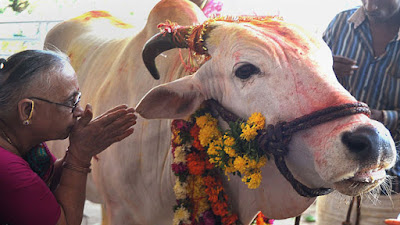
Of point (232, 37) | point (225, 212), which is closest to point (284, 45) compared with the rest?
point (232, 37)

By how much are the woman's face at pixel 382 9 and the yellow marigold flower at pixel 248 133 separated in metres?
1.70

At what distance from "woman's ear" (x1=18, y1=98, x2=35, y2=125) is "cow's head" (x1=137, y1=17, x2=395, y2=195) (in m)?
0.60

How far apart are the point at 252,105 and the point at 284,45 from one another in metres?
0.33

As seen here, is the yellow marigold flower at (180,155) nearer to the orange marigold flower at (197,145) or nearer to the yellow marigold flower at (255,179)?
the orange marigold flower at (197,145)

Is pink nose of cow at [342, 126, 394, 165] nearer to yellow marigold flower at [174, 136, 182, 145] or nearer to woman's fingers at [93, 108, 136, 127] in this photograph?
woman's fingers at [93, 108, 136, 127]

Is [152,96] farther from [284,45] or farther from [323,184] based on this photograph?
[323,184]

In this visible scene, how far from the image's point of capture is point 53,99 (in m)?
1.92

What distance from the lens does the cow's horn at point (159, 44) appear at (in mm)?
2561

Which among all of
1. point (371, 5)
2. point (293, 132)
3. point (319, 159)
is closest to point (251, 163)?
point (293, 132)

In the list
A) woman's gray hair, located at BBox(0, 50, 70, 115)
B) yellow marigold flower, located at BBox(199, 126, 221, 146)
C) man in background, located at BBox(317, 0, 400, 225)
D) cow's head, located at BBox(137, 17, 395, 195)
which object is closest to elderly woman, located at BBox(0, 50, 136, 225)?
woman's gray hair, located at BBox(0, 50, 70, 115)

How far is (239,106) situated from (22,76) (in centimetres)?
106

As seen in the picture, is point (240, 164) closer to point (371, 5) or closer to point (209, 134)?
point (209, 134)

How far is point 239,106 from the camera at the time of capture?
2.20 m

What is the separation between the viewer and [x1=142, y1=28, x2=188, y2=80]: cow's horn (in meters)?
2.56
